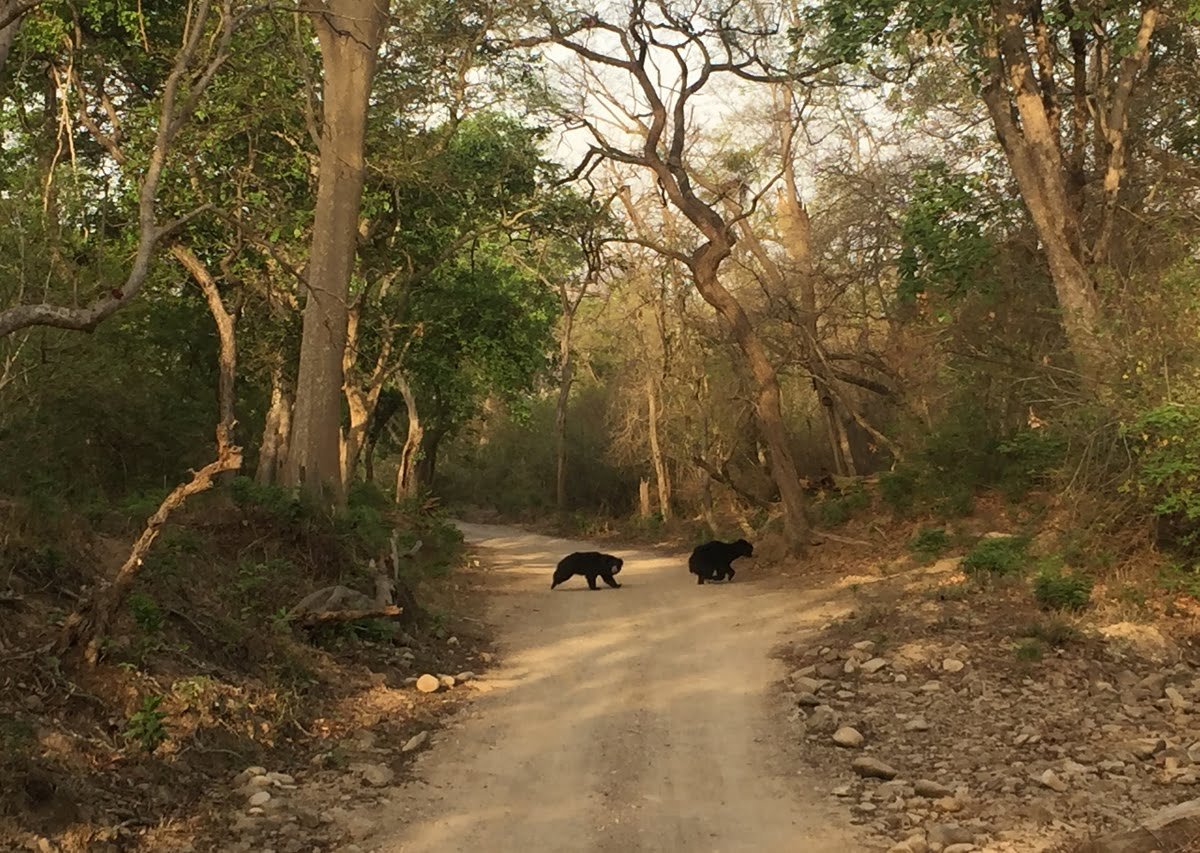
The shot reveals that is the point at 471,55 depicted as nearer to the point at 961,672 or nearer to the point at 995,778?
the point at 961,672

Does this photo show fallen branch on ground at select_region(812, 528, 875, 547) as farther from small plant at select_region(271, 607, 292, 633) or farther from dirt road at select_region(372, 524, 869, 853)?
small plant at select_region(271, 607, 292, 633)

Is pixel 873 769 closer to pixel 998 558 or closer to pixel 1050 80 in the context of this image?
pixel 998 558

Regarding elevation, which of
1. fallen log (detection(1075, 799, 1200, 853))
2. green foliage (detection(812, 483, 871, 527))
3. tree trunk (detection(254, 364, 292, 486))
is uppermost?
tree trunk (detection(254, 364, 292, 486))

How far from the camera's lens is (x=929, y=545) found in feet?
49.5

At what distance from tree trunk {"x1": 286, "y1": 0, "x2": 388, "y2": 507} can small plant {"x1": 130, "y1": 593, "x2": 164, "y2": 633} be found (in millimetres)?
6336

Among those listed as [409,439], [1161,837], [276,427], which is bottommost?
[1161,837]

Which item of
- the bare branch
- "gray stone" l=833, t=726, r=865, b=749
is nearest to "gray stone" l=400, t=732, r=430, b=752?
"gray stone" l=833, t=726, r=865, b=749

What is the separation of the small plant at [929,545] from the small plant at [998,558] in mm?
1819

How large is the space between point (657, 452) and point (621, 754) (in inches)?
846

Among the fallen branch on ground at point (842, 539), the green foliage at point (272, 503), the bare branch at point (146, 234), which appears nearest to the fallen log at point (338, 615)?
the green foliage at point (272, 503)

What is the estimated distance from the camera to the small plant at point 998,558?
1209 cm

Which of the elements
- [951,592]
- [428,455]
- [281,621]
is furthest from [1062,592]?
[428,455]

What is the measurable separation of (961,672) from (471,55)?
13860mm

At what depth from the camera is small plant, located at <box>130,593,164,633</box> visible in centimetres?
782
